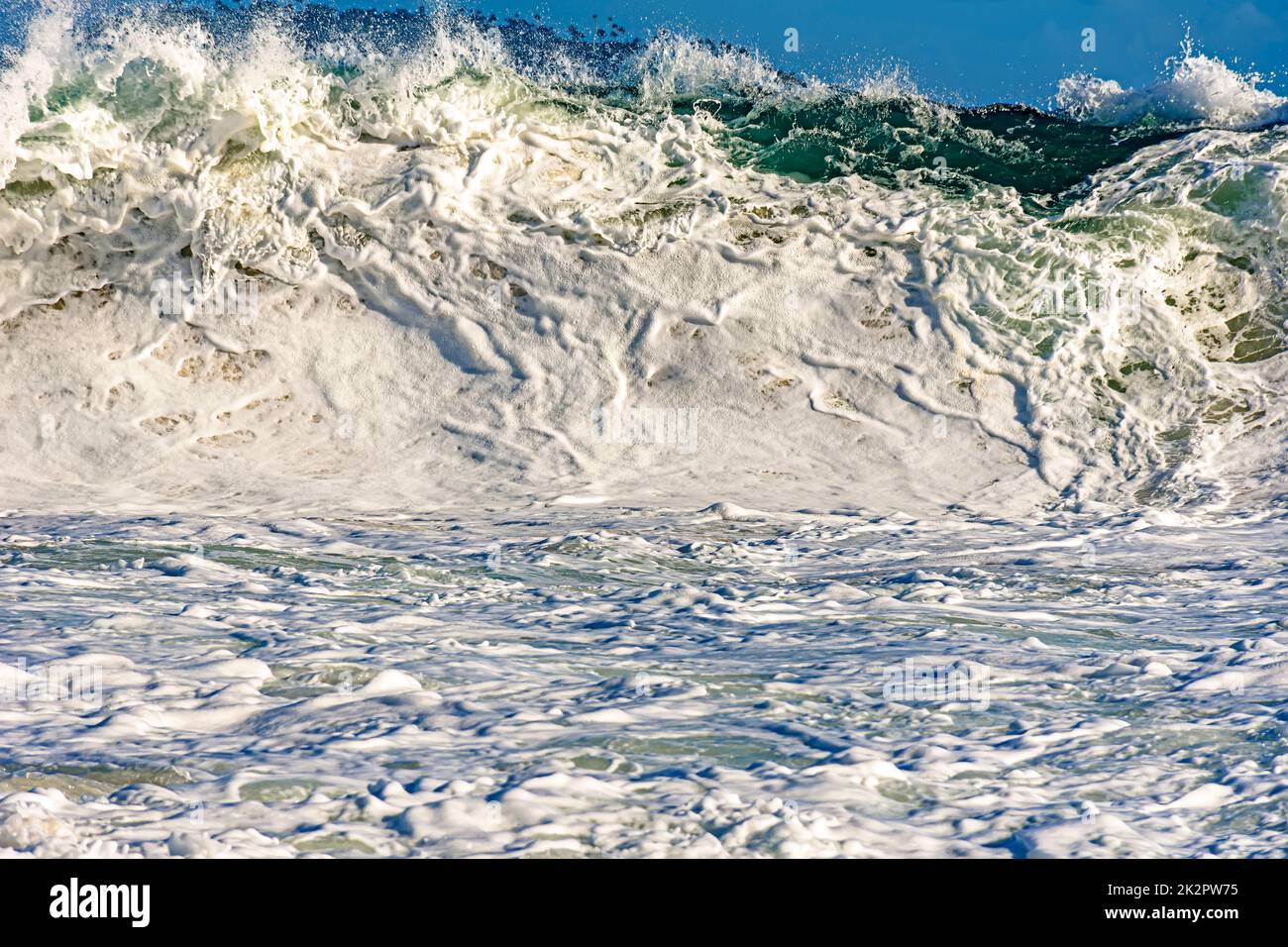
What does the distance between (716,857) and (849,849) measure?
27 centimetres

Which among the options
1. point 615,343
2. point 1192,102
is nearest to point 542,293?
point 615,343

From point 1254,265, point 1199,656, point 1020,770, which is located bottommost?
point 1020,770

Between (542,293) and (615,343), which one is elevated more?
(542,293)

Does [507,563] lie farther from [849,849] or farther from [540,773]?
[849,849]

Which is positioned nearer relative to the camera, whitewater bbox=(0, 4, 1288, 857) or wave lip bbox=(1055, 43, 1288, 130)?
whitewater bbox=(0, 4, 1288, 857)

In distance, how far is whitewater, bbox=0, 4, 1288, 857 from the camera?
4.88 meters

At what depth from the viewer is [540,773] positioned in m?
2.82

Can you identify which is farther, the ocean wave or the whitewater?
the ocean wave

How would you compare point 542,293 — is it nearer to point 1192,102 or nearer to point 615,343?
point 615,343

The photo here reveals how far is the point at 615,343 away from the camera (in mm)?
7043

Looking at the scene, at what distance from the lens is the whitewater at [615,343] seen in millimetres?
4879

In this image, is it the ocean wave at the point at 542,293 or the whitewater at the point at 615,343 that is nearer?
the whitewater at the point at 615,343

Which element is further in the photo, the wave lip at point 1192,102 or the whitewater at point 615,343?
the wave lip at point 1192,102
